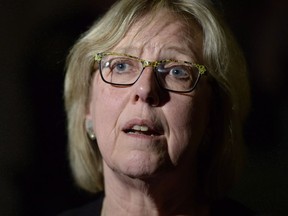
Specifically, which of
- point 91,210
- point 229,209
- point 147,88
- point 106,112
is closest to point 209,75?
point 147,88

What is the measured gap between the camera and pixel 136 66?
1.72 metres

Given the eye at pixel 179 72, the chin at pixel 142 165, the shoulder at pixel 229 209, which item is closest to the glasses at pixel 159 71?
the eye at pixel 179 72

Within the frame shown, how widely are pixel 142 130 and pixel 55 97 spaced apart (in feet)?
2.71

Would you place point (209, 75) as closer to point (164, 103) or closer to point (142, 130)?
point (164, 103)

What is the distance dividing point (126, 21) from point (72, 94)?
1.47ft

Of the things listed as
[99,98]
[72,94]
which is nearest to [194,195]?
[99,98]

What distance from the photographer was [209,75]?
179cm

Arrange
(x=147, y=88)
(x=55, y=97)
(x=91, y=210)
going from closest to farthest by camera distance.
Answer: (x=147, y=88), (x=91, y=210), (x=55, y=97)

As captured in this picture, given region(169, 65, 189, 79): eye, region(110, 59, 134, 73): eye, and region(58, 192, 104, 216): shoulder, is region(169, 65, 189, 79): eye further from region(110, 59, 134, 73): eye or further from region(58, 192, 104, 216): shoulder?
region(58, 192, 104, 216): shoulder

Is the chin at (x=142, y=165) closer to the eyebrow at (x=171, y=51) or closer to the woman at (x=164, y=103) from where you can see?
the woman at (x=164, y=103)

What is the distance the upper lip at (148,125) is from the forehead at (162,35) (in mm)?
240

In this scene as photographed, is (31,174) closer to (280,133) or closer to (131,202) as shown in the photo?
(131,202)

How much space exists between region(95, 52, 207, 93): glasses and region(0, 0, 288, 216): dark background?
1.84ft

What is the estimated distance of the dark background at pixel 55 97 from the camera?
2.28 m
